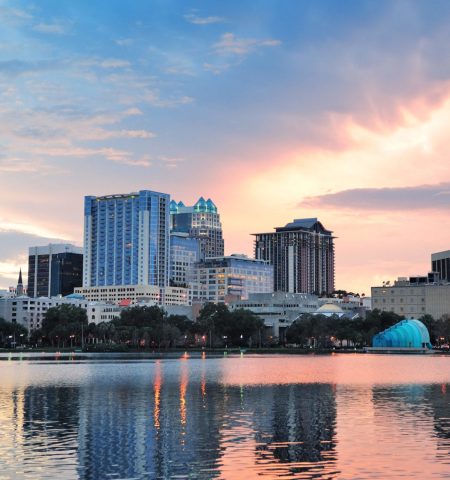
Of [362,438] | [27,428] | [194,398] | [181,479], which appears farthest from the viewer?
[194,398]

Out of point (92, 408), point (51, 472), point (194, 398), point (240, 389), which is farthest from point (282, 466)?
point (240, 389)

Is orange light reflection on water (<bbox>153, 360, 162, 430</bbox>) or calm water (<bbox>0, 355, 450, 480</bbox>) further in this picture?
orange light reflection on water (<bbox>153, 360, 162, 430</bbox>)

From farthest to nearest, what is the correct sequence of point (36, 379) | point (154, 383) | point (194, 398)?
point (36, 379), point (154, 383), point (194, 398)

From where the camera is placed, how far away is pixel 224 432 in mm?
58062

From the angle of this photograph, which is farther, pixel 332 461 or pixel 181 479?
pixel 332 461

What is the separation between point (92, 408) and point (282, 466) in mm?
32795

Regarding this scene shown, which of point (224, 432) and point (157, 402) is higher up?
point (157, 402)

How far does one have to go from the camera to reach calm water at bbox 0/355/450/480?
1756 inches

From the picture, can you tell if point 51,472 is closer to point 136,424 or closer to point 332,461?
point 332,461

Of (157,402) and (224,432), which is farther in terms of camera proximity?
(157,402)

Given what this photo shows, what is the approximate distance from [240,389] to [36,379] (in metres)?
34.3

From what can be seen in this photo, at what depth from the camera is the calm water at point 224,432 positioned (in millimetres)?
44594

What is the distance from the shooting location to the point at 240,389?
97750 mm

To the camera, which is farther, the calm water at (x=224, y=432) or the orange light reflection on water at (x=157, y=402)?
the orange light reflection on water at (x=157, y=402)
